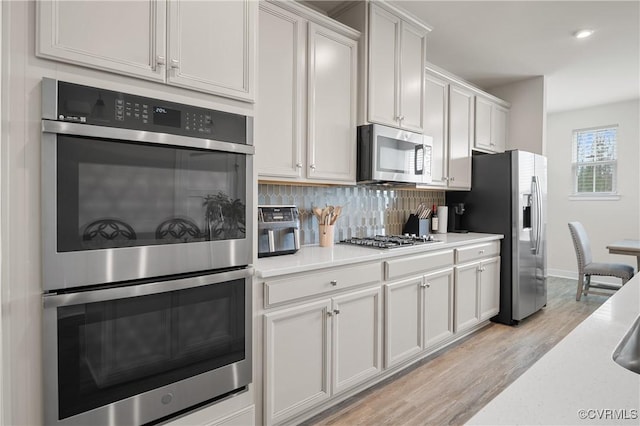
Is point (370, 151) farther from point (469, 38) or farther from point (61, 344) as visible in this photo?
point (61, 344)

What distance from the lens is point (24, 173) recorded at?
3.61 ft

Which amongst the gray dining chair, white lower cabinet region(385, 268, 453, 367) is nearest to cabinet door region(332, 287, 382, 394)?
white lower cabinet region(385, 268, 453, 367)

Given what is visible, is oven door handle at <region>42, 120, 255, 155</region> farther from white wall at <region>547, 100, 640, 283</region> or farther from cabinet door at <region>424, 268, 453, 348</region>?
white wall at <region>547, 100, 640, 283</region>

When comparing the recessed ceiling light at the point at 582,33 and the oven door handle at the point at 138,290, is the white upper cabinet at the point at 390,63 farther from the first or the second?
the oven door handle at the point at 138,290

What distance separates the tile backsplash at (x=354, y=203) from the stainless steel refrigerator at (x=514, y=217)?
519 mm

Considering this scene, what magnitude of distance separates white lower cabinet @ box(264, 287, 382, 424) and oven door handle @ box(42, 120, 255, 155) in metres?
0.83

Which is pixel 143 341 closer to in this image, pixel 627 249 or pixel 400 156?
pixel 400 156

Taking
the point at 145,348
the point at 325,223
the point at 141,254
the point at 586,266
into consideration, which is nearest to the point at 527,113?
the point at 586,266

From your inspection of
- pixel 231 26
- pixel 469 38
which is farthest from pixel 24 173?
pixel 469 38

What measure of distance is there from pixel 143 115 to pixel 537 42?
143 inches

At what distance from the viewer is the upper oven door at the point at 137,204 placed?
1146mm

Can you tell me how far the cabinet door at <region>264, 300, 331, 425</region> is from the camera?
5.71 ft

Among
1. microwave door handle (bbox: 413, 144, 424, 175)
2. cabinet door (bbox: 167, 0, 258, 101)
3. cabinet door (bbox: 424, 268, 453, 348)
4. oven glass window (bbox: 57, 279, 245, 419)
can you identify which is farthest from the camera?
microwave door handle (bbox: 413, 144, 424, 175)

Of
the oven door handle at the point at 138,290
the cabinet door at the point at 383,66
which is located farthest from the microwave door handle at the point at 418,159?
the oven door handle at the point at 138,290
